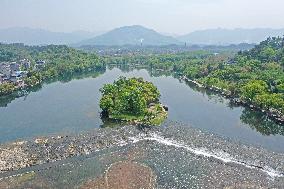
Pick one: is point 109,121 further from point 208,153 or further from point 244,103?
point 244,103

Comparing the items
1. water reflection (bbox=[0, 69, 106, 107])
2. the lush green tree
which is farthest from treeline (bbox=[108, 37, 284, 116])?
water reflection (bbox=[0, 69, 106, 107])

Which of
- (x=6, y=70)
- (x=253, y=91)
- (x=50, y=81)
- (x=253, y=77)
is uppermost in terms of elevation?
(x=253, y=91)

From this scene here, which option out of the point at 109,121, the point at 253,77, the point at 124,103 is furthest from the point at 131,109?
the point at 253,77

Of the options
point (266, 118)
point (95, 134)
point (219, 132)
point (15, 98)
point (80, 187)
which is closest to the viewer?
point (80, 187)

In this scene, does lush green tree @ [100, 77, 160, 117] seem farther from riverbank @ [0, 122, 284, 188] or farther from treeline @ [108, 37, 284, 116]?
treeline @ [108, 37, 284, 116]

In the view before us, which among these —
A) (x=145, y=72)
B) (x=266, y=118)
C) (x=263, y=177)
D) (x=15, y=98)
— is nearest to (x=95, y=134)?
(x=263, y=177)

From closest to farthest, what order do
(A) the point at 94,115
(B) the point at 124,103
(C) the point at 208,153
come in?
1. (C) the point at 208,153
2. (B) the point at 124,103
3. (A) the point at 94,115

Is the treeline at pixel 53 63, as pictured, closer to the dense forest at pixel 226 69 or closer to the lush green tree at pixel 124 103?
the dense forest at pixel 226 69

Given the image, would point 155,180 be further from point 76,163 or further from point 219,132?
point 219,132
